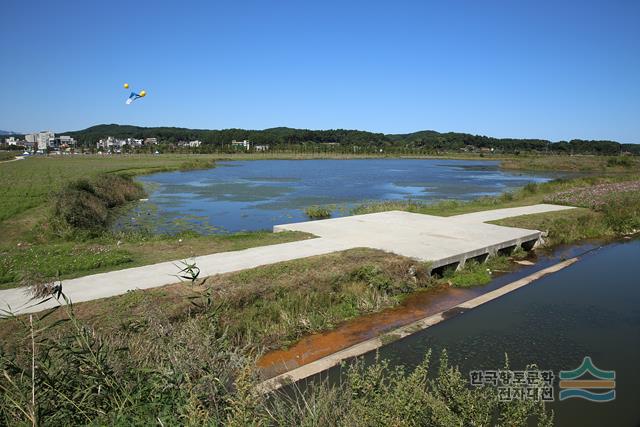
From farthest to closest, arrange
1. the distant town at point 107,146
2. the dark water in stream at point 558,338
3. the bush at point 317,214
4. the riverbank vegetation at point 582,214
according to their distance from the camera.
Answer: the distant town at point 107,146
the bush at point 317,214
the riverbank vegetation at point 582,214
the dark water in stream at point 558,338

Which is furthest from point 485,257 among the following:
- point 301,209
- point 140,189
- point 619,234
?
point 140,189

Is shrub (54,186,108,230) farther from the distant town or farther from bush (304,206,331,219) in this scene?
the distant town

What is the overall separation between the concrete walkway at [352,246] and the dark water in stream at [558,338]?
2.06m

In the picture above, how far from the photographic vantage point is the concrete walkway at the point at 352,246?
794 cm

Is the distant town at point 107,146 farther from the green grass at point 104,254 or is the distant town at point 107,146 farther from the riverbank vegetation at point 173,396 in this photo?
the riverbank vegetation at point 173,396

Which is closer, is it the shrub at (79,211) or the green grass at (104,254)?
the green grass at (104,254)

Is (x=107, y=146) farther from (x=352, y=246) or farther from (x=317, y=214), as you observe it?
(x=352, y=246)

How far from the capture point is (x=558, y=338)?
796 cm

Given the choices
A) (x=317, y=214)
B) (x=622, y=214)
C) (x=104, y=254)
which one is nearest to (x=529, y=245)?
(x=622, y=214)

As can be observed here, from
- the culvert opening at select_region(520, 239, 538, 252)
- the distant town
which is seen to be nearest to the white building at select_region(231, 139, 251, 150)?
the distant town

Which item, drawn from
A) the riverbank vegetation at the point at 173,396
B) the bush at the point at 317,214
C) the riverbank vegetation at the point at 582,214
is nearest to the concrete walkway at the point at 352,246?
the riverbank vegetation at the point at 582,214

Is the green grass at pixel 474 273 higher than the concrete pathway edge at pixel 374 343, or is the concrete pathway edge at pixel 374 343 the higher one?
the green grass at pixel 474 273

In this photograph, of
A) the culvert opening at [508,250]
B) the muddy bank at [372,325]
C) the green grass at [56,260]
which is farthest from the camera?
the culvert opening at [508,250]

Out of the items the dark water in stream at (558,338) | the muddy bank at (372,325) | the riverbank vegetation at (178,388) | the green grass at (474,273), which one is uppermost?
the riverbank vegetation at (178,388)
